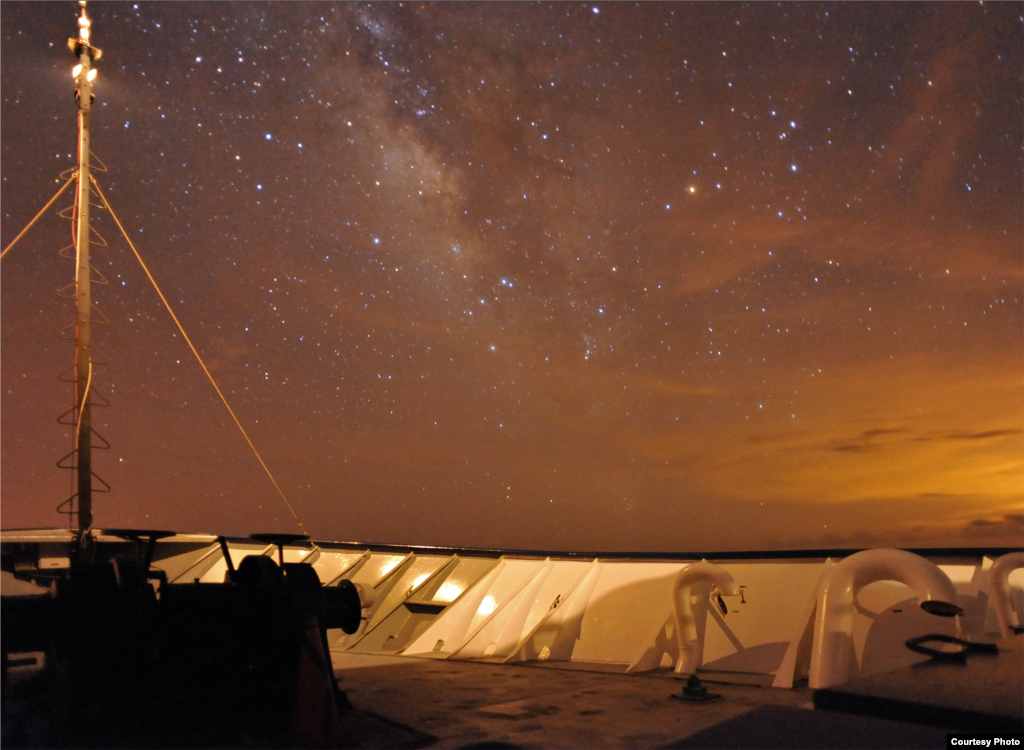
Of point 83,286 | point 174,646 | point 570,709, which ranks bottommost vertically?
point 570,709

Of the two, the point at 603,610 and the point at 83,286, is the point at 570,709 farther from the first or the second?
the point at 83,286

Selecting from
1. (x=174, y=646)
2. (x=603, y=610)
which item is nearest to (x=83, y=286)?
(x=174, y=646)

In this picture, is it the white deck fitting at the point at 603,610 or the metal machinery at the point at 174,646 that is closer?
the metal machinery at the point at 174,646

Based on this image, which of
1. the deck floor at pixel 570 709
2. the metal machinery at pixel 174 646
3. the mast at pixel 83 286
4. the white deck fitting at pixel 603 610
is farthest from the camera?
the mast at pixel 83 286

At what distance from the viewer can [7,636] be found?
5.52 metres

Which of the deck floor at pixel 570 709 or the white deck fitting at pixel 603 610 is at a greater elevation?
the white deck fitting at pixel 603 610

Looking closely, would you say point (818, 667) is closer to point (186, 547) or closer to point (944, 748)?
point (944, 748)

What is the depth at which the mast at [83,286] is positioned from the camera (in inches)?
423

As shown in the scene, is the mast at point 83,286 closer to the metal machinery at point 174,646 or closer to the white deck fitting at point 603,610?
the white deck fitting at point 603,610

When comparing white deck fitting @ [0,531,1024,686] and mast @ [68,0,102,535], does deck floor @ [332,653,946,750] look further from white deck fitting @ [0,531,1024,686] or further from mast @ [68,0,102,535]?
mast @ [68,0,102,535]

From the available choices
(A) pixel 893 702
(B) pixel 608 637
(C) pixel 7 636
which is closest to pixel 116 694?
(C) pixel 7 636

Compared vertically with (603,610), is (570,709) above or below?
below

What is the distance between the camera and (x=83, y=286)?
11.4 meters

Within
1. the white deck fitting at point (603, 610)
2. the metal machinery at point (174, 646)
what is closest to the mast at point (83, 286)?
the white deck fitting at point (603, 610)
